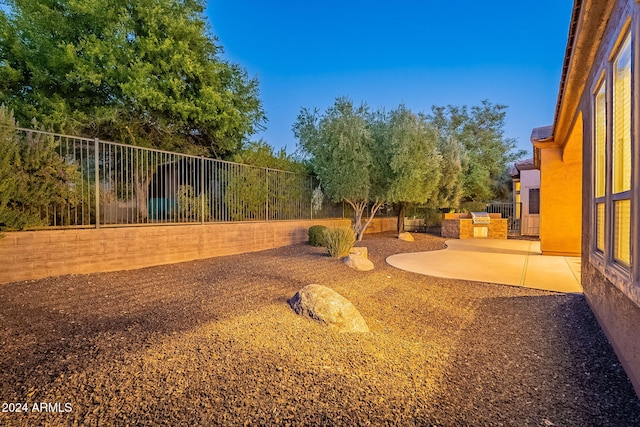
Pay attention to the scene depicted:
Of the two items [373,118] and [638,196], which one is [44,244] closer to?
[638,196]

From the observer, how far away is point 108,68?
31.6 ft

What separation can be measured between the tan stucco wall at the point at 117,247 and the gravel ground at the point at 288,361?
52 centimetres

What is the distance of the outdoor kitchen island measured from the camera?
1491 centimetres

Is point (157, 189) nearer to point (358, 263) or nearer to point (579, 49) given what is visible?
point (358, 263)

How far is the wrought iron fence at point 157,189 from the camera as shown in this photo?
21.9ft

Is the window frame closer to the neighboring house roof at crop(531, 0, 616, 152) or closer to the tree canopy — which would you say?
the neighboring house roof at crop(531, 0, 616, 152)

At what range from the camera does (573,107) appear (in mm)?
6258

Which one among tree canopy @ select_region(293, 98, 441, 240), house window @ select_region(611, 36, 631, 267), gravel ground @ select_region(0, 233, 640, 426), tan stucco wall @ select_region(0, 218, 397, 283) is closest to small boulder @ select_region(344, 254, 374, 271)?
gravel ground @ select_region(0, 233, 640, 426)

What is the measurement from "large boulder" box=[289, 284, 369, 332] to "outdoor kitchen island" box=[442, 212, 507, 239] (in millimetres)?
Result: 12155

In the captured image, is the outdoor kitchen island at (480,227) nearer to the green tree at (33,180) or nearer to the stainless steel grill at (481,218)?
the stainless steel grill at (481,218)

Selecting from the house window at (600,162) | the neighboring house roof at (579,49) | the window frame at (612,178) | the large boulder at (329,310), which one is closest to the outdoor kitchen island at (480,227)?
the neighboring house roof at (579,49)

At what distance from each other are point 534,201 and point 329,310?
56.2ft

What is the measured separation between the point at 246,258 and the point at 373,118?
264 inches

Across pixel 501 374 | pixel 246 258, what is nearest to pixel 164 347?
pixel 501 374
